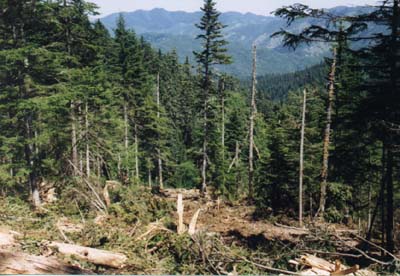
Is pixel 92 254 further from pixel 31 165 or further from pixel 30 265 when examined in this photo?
pixel 31 165

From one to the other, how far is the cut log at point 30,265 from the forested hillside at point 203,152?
0.02 metres

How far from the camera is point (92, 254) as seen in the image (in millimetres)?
8383

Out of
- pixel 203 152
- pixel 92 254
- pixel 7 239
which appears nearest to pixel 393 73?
pixel 92 254

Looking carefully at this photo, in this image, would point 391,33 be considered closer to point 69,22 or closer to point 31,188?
point 69,22

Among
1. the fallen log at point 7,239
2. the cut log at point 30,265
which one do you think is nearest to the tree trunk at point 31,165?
the fallen log at point 7,239

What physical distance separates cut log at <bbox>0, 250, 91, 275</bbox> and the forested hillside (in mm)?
22

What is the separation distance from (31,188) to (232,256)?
9.65 meters

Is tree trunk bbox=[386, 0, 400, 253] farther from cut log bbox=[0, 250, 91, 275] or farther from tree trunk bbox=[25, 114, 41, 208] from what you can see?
tree trunk bbox=[25, 114, 41, 208]

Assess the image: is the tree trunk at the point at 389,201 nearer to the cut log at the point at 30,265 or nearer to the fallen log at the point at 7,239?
the cut log at the point at 30,265

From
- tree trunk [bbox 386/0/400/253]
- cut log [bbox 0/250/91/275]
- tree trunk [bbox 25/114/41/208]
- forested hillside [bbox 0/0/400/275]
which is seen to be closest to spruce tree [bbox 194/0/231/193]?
forested hillside [bbox 0/0/400/275]

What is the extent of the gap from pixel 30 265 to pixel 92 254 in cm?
125

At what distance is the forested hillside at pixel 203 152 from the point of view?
340 inches

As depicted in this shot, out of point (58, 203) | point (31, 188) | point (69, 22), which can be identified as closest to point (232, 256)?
point (58, 203)

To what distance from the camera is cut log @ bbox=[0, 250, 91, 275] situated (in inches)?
294
